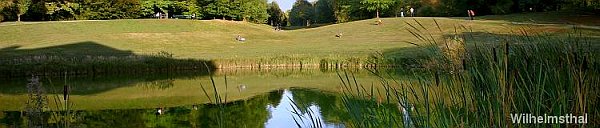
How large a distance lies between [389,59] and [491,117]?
22.6 metres

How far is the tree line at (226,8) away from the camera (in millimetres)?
57094

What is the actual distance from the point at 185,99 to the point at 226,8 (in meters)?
55.6

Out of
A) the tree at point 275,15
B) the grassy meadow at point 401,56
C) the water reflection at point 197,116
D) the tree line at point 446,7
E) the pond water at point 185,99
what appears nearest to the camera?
the grassy meadow at point 401,56

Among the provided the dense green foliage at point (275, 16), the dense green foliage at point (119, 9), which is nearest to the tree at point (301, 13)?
the dense green foliage at point (275, 16)

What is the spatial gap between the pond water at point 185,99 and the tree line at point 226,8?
24012 millimetres

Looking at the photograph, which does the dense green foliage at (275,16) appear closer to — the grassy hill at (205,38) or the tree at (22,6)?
the tree at (22,6)

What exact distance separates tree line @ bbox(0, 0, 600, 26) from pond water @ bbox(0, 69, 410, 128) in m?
24.0

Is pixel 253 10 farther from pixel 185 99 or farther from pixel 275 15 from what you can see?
pixel 185 99

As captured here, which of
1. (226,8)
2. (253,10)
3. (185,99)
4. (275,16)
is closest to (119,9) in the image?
(226,8)

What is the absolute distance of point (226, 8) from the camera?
73375mm

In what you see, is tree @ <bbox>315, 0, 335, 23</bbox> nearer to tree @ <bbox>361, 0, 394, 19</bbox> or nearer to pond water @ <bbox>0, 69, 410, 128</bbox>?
tree @ <bbox>361, 0, 394, 19</bbox>

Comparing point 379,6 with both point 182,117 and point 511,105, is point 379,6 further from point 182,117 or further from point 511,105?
point 511,105

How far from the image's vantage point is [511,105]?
368cm

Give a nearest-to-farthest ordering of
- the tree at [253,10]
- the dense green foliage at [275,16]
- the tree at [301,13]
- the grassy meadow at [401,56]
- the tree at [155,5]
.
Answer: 1. the grassy meadow at [401,56]
2. the tree at [155,5]
3. the tree at [253,10]
4. the dense green foliage at [275,16]
5. the tree at [301,13]
